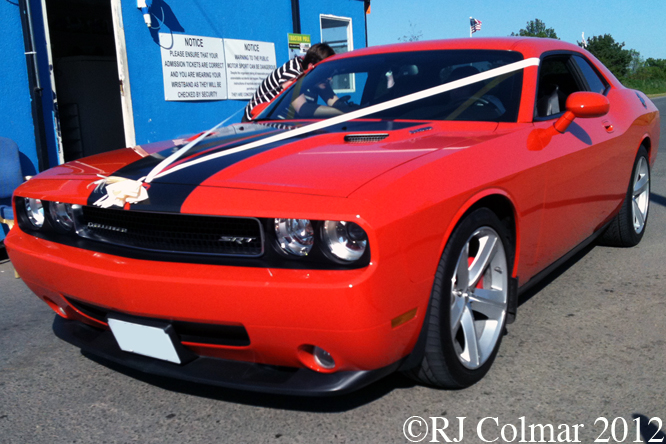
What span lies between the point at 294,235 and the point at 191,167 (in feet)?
1.80

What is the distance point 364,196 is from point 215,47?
675cm

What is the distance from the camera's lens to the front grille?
6.95 feet

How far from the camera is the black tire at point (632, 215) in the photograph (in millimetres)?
4312

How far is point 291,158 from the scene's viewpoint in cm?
239

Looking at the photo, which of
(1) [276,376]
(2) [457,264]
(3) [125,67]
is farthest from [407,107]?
(3) [125,67]

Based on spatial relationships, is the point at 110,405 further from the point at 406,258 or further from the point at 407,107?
the point at 407,107

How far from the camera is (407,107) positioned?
3.20 meters

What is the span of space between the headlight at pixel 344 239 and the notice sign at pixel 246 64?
679 centimetres

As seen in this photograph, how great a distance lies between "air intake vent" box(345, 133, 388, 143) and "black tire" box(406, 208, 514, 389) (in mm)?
530

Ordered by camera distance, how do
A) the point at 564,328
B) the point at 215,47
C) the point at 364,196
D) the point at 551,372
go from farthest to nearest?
the point at 215,47, the point at 564,328, the point at 551,372, the point at 364,196

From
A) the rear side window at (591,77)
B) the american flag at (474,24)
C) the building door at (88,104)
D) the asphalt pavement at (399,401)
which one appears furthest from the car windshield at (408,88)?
the american flag at (474,24)

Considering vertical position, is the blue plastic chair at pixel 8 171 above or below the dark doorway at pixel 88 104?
below

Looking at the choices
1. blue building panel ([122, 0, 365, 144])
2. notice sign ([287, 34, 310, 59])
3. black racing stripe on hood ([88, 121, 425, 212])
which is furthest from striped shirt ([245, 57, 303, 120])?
notice sign ([287, 34, 310, 59])

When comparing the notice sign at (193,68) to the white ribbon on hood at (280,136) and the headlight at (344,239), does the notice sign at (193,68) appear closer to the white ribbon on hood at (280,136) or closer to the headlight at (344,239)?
the white ribbon on hood at (280,136)
